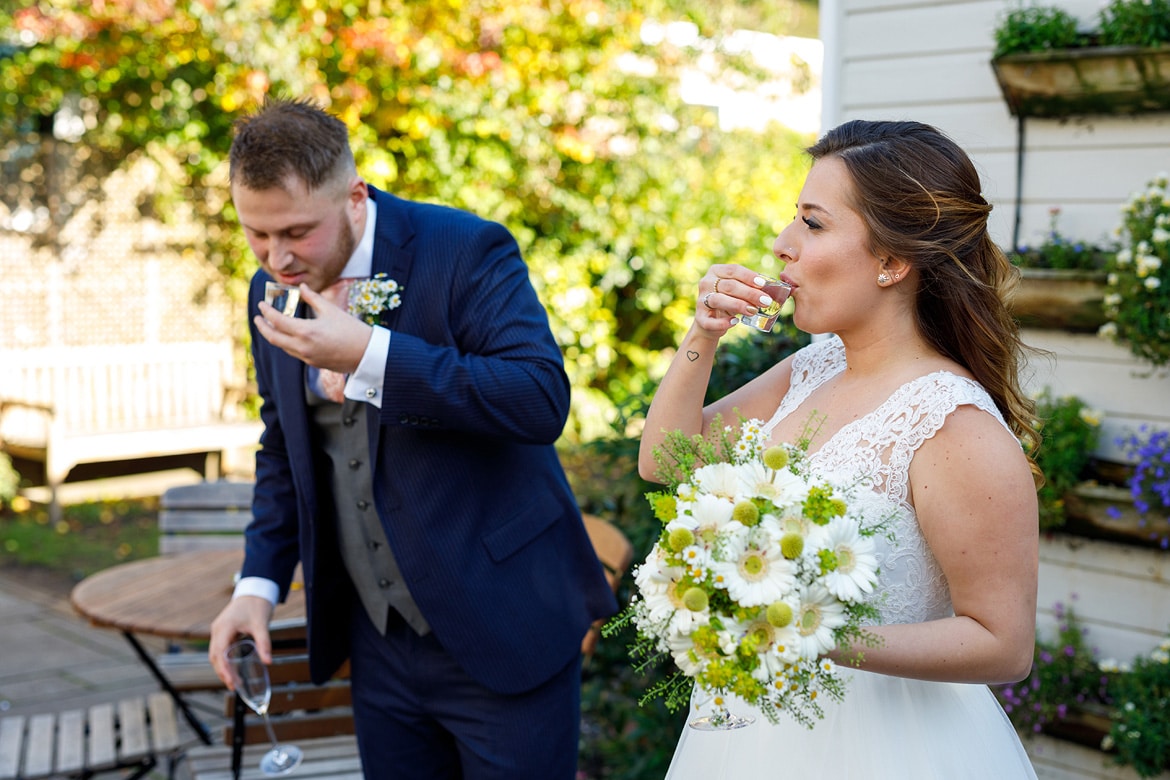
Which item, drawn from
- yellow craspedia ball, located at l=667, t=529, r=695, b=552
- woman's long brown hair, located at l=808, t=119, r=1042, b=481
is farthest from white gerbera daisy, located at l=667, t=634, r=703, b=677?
woman's long brown hair, located at l=808, t=119, r=1042, b=481

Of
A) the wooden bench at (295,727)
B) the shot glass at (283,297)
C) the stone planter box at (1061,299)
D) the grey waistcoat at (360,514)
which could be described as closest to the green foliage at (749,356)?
the stone planter box at (1061,299)

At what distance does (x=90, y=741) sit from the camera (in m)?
3.57

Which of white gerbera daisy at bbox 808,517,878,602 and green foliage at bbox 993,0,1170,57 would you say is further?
green foliage at bbox 993,0,1170,57

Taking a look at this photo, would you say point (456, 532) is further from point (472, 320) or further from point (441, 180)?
point (441, 180)

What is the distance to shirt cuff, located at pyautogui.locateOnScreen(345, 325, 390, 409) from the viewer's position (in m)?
2.08

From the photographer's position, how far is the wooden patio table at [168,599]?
3.55 metres

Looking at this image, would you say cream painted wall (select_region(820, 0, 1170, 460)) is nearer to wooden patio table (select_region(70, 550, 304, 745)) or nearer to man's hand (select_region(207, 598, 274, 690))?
man's hand (select_region(207, 598, 274, 690))

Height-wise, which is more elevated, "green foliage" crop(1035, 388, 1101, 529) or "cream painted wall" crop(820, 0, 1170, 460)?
"cream painted wall" crop(820, 0, 1170, 460)

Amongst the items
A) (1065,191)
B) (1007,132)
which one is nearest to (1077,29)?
(1007,132)

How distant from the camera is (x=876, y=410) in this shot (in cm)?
180

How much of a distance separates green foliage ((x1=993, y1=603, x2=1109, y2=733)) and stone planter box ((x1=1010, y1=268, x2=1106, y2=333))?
0.92 metres

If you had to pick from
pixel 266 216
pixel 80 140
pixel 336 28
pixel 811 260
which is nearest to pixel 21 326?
pixel 80 140

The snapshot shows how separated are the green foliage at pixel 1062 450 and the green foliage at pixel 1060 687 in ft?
1.26

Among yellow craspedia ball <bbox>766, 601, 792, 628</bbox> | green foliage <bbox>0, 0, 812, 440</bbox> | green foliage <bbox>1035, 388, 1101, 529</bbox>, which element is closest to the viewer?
yellow craspedia ball <bbox>766, 601, 792, 628</bbox>
